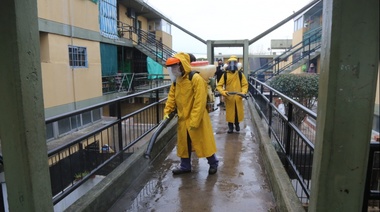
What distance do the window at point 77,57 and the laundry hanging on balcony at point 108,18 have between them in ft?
8.46

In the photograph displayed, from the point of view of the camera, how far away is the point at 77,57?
1284 cm

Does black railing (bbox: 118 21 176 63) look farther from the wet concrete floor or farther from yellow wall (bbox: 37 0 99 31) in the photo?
the wet concrete floor

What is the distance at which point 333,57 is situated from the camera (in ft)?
5.17

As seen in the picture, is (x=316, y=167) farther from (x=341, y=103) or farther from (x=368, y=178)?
(x=341, y=103)

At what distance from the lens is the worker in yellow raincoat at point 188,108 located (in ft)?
11.8

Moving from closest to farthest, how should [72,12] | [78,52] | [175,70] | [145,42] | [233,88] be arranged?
[175,70] → [233,88] → [72,12] → [78,52] → [145,42]

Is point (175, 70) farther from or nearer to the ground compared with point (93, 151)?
farther from the ground

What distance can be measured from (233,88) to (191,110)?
8.66 ft

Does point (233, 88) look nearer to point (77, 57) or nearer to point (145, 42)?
point (77, 57)

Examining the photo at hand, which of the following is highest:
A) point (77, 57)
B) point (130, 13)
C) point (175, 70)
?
point (130, 13)

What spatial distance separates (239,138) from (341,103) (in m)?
4.41

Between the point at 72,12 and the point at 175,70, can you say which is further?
the point at 72,12

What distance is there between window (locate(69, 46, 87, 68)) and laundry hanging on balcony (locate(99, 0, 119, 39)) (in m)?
2.58

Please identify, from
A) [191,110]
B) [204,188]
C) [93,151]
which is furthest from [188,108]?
[93,151]
